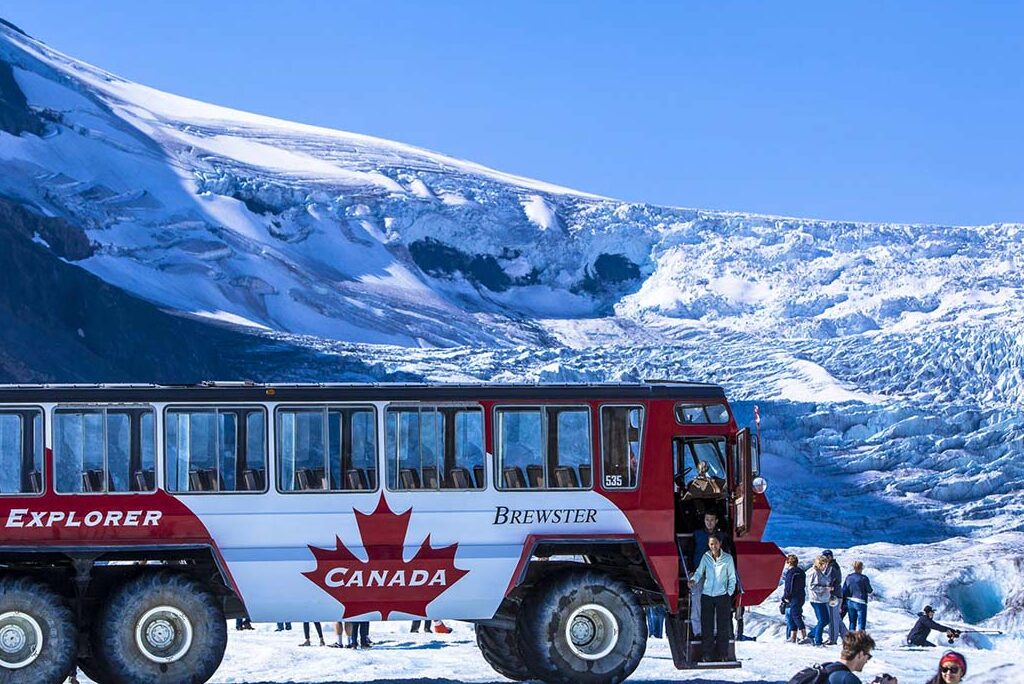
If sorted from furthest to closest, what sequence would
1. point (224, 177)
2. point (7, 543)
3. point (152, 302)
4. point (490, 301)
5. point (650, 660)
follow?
point (490, 301) < point (224, 177) < point (152, 302) < point (650, 660) < point (7, 543)

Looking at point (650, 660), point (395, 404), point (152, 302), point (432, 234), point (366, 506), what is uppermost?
point (432, 234)

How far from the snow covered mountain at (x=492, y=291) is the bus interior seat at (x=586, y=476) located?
147 ft

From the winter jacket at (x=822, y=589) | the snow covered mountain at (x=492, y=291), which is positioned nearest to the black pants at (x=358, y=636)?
the winter jacket at (x=822, y=589)

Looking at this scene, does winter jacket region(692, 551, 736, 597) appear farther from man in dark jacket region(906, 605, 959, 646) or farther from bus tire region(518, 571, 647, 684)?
man in dark jacket region(906, 605, 959, 646)

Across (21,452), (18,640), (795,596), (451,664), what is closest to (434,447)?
(21,452)

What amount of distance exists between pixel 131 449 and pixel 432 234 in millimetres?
82569

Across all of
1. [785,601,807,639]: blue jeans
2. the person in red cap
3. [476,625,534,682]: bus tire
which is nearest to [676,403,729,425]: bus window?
[476,625,534,682]: bus tire

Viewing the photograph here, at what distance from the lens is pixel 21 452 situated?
1437 cm

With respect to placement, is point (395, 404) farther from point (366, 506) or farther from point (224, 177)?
point (224, 177)

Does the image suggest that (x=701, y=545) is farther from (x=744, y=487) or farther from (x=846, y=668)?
(x=846, y=668)

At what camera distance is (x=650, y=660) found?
18203 millimetres

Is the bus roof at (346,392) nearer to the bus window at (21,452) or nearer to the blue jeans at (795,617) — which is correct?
the bus window at (21,452)

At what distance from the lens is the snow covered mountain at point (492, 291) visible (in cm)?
7362

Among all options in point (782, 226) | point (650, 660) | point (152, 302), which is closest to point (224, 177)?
point (152, 302)
